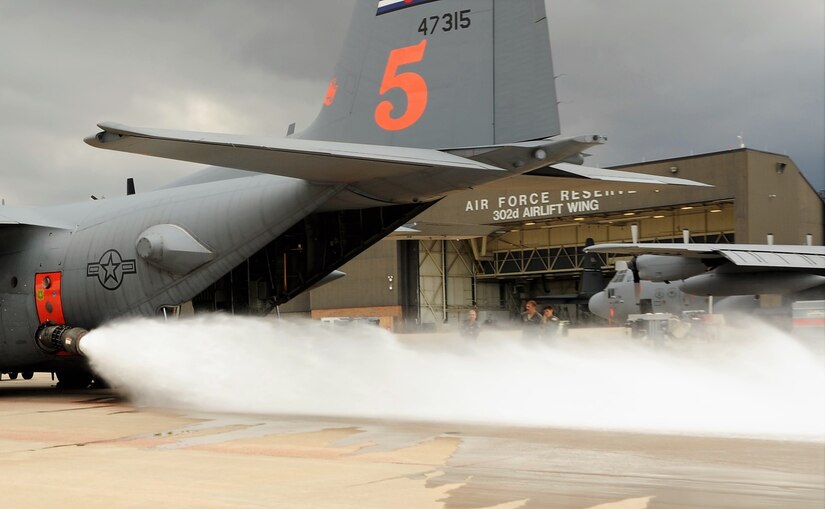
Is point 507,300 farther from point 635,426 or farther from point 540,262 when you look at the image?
point 635,426

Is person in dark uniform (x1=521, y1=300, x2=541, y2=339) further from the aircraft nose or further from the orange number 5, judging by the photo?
the aircraft nose

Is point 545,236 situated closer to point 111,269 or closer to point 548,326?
point 548,326

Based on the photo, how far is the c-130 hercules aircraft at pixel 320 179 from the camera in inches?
482

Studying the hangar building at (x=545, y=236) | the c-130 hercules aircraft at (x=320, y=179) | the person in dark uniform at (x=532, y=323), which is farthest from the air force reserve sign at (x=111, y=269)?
the hangar building at (x=545, y=236)

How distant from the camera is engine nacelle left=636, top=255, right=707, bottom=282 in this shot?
27.0 meters

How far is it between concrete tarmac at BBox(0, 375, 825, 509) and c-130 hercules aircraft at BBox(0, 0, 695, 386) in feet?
12.2

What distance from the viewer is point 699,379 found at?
12.4m

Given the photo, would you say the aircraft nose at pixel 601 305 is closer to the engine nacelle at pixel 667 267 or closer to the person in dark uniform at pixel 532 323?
the engine nacelle at pixel 667 267

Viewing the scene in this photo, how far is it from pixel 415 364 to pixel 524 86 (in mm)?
4536

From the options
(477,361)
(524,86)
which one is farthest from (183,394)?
(524,86)

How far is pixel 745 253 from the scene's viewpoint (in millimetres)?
25562

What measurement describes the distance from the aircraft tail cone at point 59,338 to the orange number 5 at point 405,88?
6952 millimetres

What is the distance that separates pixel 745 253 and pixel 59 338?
18735mm

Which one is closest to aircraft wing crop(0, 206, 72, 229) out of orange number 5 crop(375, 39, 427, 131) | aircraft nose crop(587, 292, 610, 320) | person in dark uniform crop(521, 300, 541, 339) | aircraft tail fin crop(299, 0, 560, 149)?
aircraft tail fin crop(299, 0, 560, 149)
